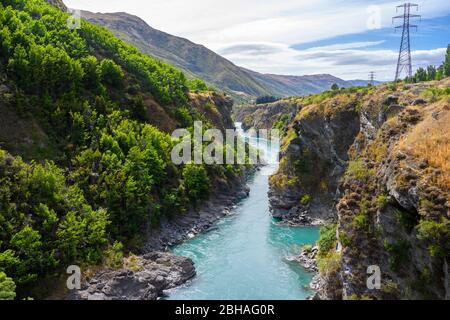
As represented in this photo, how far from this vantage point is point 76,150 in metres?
62.3

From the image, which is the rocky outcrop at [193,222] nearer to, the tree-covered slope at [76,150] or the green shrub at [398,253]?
the tree-covered slope at [76,150]

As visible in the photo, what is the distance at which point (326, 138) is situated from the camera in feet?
244

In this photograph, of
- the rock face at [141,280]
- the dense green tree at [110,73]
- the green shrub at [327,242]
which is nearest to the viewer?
the rock face at [141,280]

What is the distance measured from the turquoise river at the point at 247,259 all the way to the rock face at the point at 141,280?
1.40 meters

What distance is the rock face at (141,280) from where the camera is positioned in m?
44.0

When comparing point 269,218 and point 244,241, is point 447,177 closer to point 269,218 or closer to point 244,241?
point 244,241

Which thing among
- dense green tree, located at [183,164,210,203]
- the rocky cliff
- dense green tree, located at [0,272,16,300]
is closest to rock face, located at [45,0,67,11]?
dense green tree, located at [183,164,210,203]

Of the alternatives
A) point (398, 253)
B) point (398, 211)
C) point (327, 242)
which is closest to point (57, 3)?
point (327, 242)

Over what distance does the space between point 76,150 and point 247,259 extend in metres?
28.4

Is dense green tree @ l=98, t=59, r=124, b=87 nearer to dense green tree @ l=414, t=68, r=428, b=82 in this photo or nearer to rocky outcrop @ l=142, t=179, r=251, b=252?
rocky outcrop @ l=142, t=179, r=251, b=252

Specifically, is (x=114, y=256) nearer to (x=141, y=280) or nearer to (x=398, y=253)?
(x=141, y=280)

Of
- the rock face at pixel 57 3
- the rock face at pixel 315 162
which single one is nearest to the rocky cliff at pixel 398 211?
the rock face at pixel 315 162

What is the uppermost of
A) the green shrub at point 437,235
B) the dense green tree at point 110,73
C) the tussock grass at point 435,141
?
the dense green tree at point 110,73
